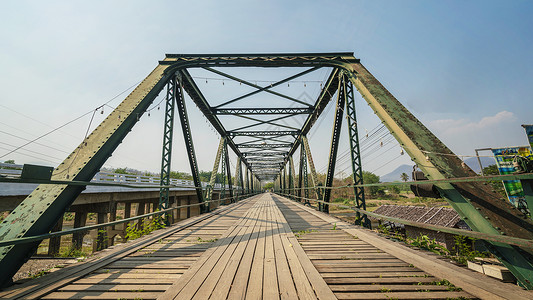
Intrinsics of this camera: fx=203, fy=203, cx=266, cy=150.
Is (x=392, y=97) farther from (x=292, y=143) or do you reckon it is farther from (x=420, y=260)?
(x=292, y=143)

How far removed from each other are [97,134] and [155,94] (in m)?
2.56

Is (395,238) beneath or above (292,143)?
beneath

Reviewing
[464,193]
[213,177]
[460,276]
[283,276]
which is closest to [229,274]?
[283,276]

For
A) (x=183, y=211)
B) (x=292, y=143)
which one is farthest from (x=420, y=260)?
(x=183, y=211)

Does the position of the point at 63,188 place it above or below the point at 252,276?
above

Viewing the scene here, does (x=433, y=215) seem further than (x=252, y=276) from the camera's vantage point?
Yes

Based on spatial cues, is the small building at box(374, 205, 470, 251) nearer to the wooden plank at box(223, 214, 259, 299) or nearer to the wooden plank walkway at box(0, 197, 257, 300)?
the wooden plank at box(223, 214, 259, 299)

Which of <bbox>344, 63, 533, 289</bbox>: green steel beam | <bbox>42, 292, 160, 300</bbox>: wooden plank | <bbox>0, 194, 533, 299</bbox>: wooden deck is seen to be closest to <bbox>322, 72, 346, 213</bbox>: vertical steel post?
<bbox>344, 63, 533, 289</bbox>: green steel beam

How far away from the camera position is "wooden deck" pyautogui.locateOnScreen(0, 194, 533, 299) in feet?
6.45

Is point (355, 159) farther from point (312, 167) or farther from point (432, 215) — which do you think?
point (432, 215)

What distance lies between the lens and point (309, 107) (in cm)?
1276

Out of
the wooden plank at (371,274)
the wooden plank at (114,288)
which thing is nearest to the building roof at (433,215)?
the wooden plank at (371,274)

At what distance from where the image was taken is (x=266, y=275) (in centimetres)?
237

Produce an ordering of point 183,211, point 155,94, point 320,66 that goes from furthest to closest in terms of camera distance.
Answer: point 183,211 → point 320,66 → point 155,94
